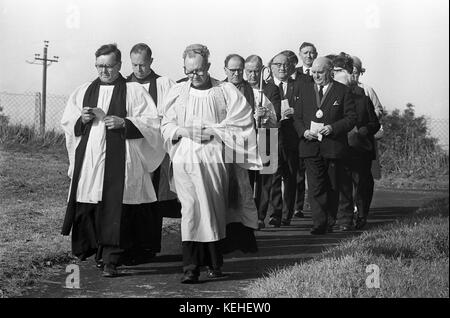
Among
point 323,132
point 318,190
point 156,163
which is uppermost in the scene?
point 323,132

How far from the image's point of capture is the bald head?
11180 mm

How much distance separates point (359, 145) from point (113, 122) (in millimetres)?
4290

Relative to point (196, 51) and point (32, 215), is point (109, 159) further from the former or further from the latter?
point (32, 215)

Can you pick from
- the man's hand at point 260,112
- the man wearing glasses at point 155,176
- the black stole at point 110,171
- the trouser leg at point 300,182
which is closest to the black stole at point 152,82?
the man wearing glasses at point 155,176

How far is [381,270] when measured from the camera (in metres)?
7.96

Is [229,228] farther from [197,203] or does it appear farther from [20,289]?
[20,289]

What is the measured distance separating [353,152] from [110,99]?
4.13 metres

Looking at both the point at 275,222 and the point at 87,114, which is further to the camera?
the point at 275,222

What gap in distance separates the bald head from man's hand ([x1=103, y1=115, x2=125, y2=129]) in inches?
132

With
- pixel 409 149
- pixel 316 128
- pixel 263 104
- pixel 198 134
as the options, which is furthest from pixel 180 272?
pixel 409 149

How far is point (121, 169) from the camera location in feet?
28.4

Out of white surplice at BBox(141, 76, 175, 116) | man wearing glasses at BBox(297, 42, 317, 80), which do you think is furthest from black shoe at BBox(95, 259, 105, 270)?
man wearing glasses at BBox(297, 42, 317, 80)

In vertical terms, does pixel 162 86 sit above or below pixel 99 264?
above

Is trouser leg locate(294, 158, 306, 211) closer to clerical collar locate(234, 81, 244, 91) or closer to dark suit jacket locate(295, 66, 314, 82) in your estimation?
dark suit jacket locate(295, 66, 314, 82)
